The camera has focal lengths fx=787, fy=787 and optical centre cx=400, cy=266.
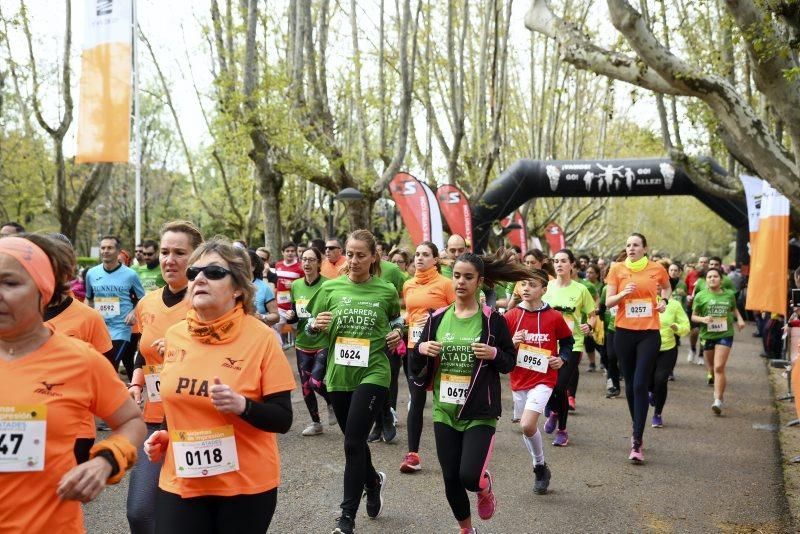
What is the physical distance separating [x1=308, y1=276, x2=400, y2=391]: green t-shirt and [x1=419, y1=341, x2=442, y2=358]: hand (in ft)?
2.05

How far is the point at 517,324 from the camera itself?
6734mm

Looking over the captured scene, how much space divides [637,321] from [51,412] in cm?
636

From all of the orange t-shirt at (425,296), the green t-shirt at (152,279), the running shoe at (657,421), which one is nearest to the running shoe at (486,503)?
the orange t-shirt at (425,296)

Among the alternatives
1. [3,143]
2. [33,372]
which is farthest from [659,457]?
[3,143]

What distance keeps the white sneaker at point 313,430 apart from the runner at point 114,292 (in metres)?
2.12

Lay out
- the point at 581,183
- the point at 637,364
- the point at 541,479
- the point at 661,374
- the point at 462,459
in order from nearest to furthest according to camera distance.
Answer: the point at 462,459 < the point at 541,479 < the point at 637,364 < the point at 661,374 < the point at 581,183

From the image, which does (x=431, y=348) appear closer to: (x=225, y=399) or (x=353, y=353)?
(x=353, y=353)

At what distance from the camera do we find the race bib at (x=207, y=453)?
3.04 meters

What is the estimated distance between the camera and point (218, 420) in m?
3.07

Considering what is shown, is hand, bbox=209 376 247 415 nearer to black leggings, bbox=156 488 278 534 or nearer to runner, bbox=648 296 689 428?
black leggings, bbox=156 488 278 534

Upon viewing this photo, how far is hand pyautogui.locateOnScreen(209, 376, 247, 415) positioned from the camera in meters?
2.89

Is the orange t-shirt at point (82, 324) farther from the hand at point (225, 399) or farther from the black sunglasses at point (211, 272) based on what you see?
the hand at point (225, 399)

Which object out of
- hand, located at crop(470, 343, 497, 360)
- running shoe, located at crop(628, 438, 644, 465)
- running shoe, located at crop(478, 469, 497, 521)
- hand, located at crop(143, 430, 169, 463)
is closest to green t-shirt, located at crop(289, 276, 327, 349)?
running shoe, located at crop(628, 438, 644, 465)

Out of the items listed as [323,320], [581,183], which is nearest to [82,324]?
[323,320]
